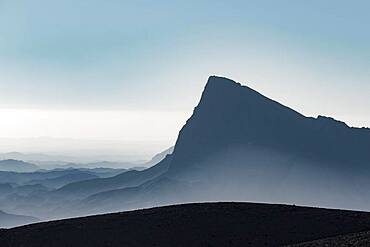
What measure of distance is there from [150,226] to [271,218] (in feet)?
49.7

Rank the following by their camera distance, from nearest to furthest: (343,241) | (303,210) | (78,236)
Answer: (343,241)
(78,236)
(303,210)

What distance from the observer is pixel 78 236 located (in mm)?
66500

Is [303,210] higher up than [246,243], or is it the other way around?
[303,210]

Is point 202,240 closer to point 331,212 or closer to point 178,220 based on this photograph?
point 178,220

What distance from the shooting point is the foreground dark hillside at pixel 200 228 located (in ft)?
204

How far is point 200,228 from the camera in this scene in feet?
218

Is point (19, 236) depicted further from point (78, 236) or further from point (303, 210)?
point (303, 210)

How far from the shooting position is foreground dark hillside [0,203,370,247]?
62.3m

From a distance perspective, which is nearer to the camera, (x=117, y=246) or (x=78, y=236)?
(x=117, y=246)

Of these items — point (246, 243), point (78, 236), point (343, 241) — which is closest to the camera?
point (343, 241)

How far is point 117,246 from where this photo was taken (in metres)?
62.5

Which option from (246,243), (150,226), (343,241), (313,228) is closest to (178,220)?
(150,226)

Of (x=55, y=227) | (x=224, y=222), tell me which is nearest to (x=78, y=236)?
(x=55, y=227)

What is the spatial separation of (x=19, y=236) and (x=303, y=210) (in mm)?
36208
